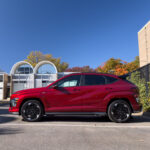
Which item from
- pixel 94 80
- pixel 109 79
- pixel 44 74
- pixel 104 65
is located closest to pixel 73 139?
pixel 94 80

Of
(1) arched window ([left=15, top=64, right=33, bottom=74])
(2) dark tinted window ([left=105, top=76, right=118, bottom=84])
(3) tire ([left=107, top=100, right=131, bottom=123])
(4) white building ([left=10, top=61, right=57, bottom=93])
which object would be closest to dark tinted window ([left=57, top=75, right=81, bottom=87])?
(2) dark tinted window ([left=105, top=76, right=118, bottom=84])

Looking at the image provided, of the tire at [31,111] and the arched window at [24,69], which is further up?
the arched window at [24,69]

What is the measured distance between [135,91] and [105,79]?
1.07 meters

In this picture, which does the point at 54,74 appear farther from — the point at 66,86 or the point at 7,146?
the point at 7,146

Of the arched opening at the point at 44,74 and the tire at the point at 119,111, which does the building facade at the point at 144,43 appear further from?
the tire at the point at 119,111

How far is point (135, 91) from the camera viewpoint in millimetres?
5023

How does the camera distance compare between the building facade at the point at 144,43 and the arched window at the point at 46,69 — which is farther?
the arched window at the point at 46,69

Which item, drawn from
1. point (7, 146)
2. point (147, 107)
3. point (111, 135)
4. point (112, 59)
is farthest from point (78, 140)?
point (112, 59)

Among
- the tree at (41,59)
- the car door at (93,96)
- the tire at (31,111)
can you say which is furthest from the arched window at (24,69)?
the car door at (93,96)

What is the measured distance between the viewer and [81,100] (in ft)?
16.4

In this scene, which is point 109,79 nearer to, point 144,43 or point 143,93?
point 143,93

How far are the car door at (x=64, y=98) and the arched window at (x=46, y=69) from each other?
27.5 m

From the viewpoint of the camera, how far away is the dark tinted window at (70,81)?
5207 millimetres

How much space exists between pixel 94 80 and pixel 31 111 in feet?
7.91
